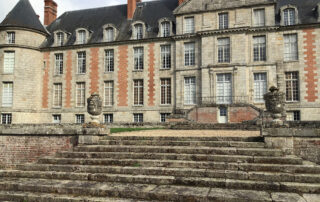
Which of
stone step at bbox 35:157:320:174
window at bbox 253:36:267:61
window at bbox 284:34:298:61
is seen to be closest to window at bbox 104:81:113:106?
window at bbox 253:36:267:61

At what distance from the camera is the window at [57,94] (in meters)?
22.6

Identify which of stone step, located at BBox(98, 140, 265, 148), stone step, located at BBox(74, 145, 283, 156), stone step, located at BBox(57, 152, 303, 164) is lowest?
stone step, located at BBox(57, 152, 303, 164)

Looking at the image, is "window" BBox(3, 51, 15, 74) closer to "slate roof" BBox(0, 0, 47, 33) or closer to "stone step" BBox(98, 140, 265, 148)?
"slate roof" BBox(0, 0, 47, 33)

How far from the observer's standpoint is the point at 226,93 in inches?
725

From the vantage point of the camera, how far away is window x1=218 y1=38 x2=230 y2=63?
18.6 metres

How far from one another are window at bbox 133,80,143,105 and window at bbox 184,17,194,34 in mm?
5221

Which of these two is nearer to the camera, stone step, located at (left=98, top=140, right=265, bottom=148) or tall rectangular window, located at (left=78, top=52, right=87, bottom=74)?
stone step, located at (left=98, top=140, right=265, bottom=148)

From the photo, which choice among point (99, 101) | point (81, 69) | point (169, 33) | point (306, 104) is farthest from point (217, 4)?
point (99, 101)

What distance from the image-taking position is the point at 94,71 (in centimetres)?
2188

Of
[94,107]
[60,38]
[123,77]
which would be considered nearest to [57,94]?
[60,38]

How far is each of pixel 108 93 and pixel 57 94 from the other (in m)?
4.74

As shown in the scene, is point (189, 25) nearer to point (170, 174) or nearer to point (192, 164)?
point (192, 164)

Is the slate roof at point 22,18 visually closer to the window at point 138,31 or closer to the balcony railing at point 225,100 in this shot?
the window at point 138,31

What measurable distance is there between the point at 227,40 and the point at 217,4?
276 cm
